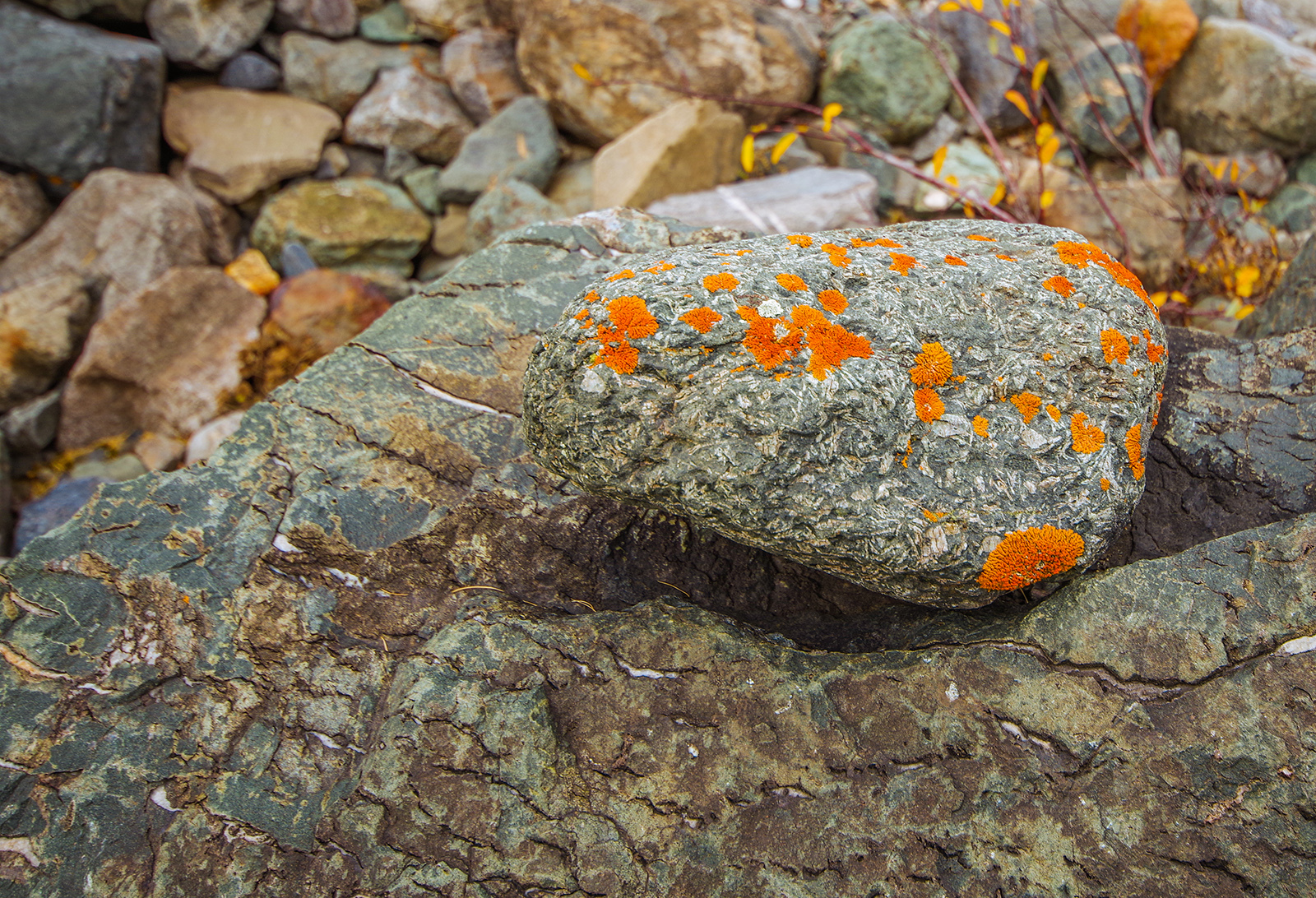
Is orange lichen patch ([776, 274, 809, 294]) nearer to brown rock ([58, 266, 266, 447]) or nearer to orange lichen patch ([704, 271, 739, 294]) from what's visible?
orange lichen patch ([704, 271, 739, 294])

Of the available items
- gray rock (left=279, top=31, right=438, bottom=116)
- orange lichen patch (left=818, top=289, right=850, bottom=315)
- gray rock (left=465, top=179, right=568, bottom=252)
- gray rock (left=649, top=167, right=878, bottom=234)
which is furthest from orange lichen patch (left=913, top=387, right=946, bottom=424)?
gray rock (left=279, top=31, right=438, bottom=116)

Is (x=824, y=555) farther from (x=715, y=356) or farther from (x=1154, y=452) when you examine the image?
(x=1154, y=452)

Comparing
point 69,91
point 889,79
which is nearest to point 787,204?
point 889,79

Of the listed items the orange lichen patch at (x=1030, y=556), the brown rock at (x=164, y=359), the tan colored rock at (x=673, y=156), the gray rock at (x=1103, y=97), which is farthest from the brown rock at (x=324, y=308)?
the gray rock at (x=1103, y=97)

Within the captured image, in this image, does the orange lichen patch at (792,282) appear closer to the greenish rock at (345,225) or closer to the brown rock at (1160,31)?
the greenish rock at (345,225)

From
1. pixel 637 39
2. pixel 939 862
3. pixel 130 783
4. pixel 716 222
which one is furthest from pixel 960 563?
pixel 637 39
